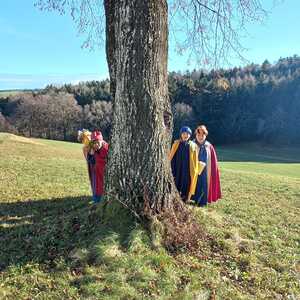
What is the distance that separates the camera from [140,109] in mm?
5328

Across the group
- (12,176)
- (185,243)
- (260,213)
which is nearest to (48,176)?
(12,176)

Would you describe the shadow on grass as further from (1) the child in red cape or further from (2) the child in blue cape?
(2) the child in blue cape

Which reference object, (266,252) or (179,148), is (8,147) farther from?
(266,252)

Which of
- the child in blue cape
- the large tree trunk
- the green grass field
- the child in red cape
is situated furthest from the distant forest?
the large tree trunk

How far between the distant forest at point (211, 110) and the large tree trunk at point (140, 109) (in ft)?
193

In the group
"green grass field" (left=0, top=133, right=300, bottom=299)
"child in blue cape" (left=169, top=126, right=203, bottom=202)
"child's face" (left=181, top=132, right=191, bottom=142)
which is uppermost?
"child's face" (left=181, top=132, right=191, bottom=142)

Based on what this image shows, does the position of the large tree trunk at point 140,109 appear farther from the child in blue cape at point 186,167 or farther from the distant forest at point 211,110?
the distant forest at point 211,110

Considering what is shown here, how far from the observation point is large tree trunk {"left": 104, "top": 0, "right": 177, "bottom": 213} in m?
5.25

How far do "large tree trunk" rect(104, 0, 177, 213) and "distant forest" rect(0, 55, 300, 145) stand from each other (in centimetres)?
5868

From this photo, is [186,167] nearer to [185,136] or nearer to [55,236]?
[185,136]

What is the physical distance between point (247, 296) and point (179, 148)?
4370 mm

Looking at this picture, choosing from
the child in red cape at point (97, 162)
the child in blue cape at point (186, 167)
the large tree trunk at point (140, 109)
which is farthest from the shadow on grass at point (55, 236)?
the child in blue cape at point (186, 167)

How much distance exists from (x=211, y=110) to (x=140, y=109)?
66.6m

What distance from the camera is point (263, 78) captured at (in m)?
74.6
